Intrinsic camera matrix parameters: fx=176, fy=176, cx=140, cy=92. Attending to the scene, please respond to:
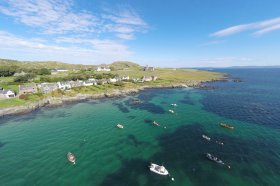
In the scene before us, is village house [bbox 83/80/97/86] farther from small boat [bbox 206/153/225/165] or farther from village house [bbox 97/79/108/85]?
small boat [bbox 206/153/225/165]

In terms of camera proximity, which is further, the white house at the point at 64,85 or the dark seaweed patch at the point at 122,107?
the white house at the point at 64,85

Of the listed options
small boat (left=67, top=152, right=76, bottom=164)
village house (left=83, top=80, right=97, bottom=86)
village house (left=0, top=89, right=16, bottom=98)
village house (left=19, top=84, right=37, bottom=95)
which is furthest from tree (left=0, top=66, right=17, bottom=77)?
small boat (left=67, top=152, right=76, bottom=164)

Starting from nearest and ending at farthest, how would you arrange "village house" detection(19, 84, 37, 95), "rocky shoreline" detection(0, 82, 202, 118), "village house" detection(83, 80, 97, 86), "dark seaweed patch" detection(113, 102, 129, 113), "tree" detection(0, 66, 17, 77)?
"rocky shoreline" detection(0, 82, 202, 118), "dark seaweed patch" detection(113, 102, 129, 113), "village house" detection(19, 84, 37, 95), "village house" detection(83, 80, 97, 86), "tree" detection(0, 66, 17, 77)

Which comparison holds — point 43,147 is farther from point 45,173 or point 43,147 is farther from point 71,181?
point 71,181

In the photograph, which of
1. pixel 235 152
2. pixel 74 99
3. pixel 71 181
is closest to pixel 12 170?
pixel 71 181

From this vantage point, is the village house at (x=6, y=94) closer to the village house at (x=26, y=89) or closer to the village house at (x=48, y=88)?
the village house at (x=26, y=89)

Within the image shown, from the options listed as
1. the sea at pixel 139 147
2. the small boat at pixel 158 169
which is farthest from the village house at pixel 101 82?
the small boat at pixel 158 169

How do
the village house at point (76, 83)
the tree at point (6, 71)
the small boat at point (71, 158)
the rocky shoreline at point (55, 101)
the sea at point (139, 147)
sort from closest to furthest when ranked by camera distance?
1. the sea at point (139, 147)
2. the small boat at point (71, 158)
3. the rocky shoreline at point (55, 101)
4. the village house at point (76, 83)
5. the tree at point (6, 71)

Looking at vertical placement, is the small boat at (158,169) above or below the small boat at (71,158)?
above
